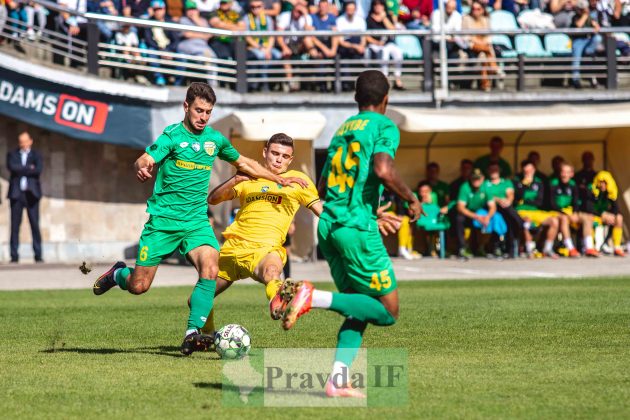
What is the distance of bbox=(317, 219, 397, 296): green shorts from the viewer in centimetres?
744

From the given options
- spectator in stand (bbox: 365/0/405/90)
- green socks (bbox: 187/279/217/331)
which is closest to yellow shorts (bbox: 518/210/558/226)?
spectator in stand (bbox: 365/0/405/90)

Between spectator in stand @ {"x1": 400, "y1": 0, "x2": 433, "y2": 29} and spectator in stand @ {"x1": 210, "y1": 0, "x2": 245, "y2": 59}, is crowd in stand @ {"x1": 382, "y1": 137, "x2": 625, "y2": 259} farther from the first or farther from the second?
spectator in stand @ {"x1": 210, "y1": 0, "x2": 245, "y2": 59}

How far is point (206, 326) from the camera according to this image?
1059 centimetres

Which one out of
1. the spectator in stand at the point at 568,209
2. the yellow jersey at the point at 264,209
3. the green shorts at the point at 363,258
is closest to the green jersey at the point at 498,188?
the spectator in stand at the point at 568,209

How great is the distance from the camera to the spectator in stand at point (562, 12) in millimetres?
26484

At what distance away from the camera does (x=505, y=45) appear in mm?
26141

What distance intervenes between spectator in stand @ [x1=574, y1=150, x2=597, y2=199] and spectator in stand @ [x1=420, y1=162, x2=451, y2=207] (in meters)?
2.55

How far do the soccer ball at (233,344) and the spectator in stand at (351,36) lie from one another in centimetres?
1580

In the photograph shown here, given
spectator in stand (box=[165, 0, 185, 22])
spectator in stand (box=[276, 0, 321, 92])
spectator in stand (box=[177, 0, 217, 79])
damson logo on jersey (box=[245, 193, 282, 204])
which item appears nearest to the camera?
damson logo on jersey (box=[245, 193, 282, 204])

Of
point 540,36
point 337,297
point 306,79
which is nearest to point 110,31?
point 306,79

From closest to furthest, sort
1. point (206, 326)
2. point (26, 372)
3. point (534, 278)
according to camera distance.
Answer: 1. point (26, 372)
2. point (206, 326)
3. point (534, 278)

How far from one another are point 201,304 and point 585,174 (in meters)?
15.9

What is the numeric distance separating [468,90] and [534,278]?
7467 millimetres

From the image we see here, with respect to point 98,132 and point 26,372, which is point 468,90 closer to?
point 98,132
